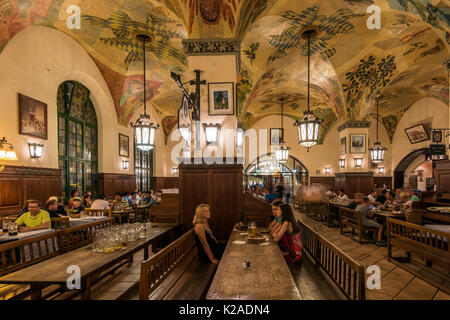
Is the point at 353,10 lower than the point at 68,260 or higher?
higher

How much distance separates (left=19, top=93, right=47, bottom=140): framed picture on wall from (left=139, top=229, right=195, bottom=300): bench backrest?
6157 millimetres

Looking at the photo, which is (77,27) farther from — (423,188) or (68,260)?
(423,188)

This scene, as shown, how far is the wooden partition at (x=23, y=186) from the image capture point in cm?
605

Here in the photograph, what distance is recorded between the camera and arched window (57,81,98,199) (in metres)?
8.96

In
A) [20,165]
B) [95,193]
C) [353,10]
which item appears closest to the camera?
[20,165]

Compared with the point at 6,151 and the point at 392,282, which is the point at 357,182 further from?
the point at 6,151

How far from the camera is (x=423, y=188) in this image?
17469 millimetres

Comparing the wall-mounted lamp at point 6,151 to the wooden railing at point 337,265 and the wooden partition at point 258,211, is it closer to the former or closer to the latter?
the wooden partition at point 258,211

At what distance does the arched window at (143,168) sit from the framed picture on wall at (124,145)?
190 cm

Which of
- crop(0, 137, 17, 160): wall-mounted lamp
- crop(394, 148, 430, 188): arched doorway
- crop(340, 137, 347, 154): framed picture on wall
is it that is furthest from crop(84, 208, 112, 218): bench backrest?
crop(394, 148, 430, 188): arched doorway

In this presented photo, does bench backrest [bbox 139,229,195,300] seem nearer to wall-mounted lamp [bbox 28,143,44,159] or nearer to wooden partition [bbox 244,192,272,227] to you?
wooden partition [bbox 244,192,272,227]
